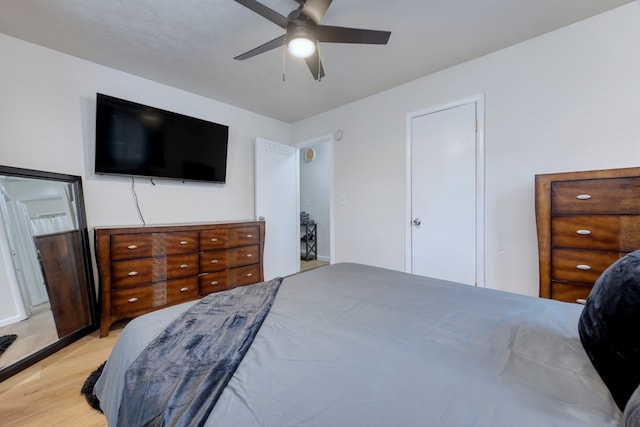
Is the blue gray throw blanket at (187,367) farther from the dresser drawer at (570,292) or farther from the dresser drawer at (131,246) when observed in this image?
the dresser drawer at (570,292)

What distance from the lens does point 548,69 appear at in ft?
6.91

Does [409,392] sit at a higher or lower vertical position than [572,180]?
Answer: lower

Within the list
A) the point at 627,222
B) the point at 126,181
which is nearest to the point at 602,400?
the point at 627,222

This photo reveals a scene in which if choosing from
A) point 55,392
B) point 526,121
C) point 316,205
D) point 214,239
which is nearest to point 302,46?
point 526,121

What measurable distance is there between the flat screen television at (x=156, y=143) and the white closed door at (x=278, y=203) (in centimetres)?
58

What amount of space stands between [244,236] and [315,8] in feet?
7.92

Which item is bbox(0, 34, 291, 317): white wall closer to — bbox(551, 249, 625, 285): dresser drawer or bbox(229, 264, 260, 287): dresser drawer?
bbox(229, 264, 260, 287): dresser drawer

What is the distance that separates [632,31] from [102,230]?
4.32 m

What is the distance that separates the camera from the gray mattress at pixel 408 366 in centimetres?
57

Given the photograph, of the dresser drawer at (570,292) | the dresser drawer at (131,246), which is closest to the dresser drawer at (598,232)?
the dresser drawer at (570,292)

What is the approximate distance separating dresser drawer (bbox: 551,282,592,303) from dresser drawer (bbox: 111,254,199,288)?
310cm

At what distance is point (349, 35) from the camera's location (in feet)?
5.39

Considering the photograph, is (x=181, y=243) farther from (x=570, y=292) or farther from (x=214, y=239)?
(x=570, y=292)

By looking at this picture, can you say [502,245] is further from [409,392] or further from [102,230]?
[102,230]
